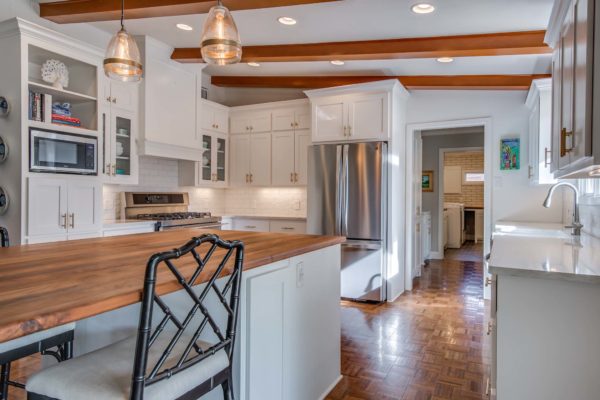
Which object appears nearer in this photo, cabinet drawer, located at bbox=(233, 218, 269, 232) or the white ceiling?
the white ceiling

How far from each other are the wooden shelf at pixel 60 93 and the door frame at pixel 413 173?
11.4 feet

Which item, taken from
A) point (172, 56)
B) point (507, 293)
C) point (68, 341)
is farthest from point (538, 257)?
point (172, 56)

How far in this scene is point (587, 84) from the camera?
1.45m

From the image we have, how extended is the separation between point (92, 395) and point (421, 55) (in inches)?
129

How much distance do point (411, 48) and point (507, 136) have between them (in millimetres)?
1807

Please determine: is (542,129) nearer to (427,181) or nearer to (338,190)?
(338,190)

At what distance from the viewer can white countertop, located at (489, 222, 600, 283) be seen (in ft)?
4.67

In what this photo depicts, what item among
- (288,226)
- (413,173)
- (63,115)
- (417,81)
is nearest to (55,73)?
(63,115)

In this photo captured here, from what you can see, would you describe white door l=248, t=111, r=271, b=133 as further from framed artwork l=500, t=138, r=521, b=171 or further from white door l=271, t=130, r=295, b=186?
framed artwork l=500, t=138, r=521, b=171

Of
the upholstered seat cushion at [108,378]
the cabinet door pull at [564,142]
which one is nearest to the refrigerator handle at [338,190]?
the cabinet door pull at [564,142]

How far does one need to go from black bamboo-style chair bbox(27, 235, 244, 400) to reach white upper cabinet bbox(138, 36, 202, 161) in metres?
3.18

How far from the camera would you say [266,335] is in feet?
5.75

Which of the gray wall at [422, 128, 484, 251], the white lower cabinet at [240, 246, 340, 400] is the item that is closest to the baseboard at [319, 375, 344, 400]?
the white lower cabinet at [240, 246, 340, 400]

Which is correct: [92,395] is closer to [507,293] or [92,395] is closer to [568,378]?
[507,293]
